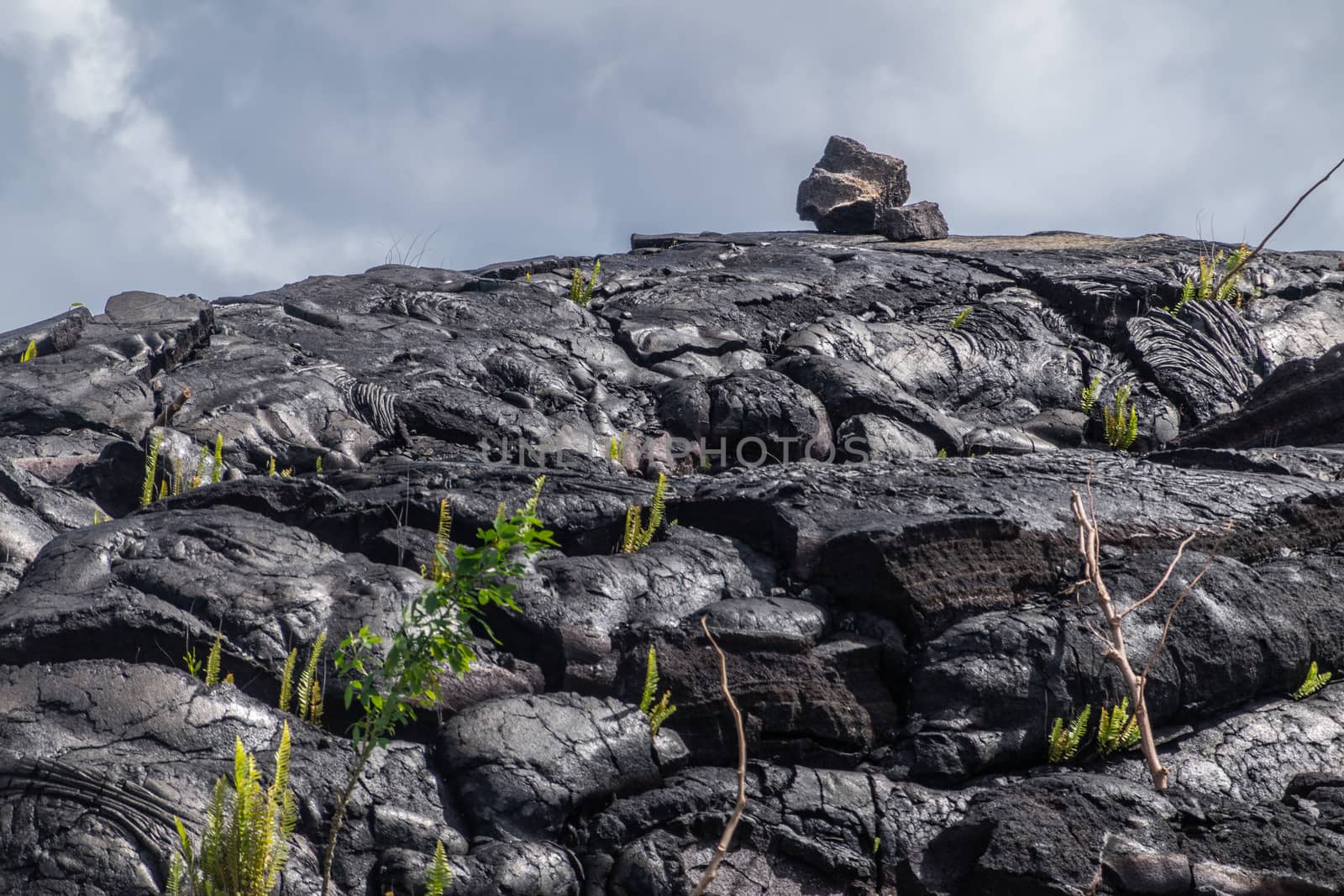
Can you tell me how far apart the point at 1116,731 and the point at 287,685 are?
3.62m

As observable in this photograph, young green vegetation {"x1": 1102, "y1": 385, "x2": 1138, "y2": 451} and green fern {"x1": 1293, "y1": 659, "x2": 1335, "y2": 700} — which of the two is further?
young green vegetation {"x1": 1102, "y1": 385, "x2": 1138, "y2": 451}

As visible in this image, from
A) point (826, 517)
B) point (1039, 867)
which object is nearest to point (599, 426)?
point (826, 517)

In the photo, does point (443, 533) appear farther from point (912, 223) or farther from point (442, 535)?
point (912, 223)

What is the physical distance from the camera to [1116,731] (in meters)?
5.25

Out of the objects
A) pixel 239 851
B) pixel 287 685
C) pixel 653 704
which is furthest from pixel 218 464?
pixel 239 851

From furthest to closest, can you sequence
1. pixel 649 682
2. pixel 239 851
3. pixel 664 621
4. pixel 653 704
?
pixel 664 621 → pixel 653 704 → pixel 649 682 → pixel 239 851

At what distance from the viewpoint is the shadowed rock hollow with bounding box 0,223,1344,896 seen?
4.30 m

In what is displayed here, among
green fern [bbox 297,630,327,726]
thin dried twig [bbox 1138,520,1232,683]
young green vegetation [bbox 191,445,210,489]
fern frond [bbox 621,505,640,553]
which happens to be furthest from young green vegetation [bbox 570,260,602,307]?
green fern [bbox 297,630,327,726]

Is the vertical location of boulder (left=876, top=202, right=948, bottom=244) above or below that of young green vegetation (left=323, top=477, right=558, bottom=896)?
above

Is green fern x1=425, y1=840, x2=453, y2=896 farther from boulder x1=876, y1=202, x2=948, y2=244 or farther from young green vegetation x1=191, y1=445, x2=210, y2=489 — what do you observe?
boulder x1=876, y1=202, x2=948, y2=244

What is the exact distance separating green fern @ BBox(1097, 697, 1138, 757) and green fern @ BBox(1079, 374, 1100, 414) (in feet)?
18.8

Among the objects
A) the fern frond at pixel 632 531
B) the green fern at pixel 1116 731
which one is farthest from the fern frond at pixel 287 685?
the green fern at pixel 1116 731

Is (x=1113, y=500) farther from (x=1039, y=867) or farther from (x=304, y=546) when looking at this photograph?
(x=304, y=546)

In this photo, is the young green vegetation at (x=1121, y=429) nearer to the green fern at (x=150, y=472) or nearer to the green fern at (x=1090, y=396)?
the green fern at (x=1090, y=396)
